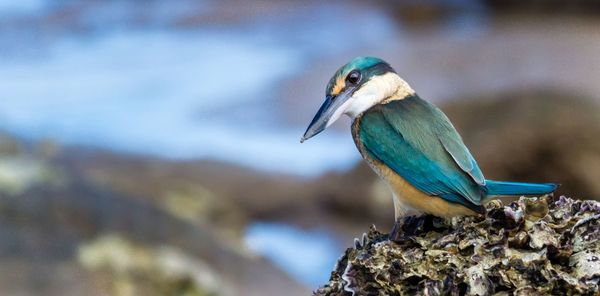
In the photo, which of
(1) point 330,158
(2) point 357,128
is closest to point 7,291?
(2) point 357,128

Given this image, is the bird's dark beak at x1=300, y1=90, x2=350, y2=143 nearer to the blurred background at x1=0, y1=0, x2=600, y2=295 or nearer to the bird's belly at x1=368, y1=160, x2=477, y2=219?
the bird's belly at x1=368, y1=160, x2=477, y2=219

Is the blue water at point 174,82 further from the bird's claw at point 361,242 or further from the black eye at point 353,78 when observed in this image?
the bird's claw at point 361,242

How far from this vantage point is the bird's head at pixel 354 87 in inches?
154

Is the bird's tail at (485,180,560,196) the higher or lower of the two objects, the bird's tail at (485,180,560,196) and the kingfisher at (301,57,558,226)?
the lower

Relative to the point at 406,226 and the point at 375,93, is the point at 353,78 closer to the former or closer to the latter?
the point at 375,93

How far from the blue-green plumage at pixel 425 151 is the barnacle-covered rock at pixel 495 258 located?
14 centimetres

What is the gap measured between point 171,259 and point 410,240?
4594mm

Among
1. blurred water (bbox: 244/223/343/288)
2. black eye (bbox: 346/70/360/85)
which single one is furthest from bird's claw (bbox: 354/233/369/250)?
blurred water (bbox: 244/223/343/288)

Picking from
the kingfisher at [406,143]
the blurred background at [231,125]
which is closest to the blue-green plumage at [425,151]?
the kingfisher at [406,143]

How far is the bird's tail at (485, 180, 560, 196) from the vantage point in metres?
3.48

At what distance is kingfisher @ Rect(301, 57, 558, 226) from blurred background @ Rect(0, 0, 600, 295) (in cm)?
388

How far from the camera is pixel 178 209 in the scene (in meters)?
11.3

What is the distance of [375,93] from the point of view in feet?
13.0

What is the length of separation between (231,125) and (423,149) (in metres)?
13.8
